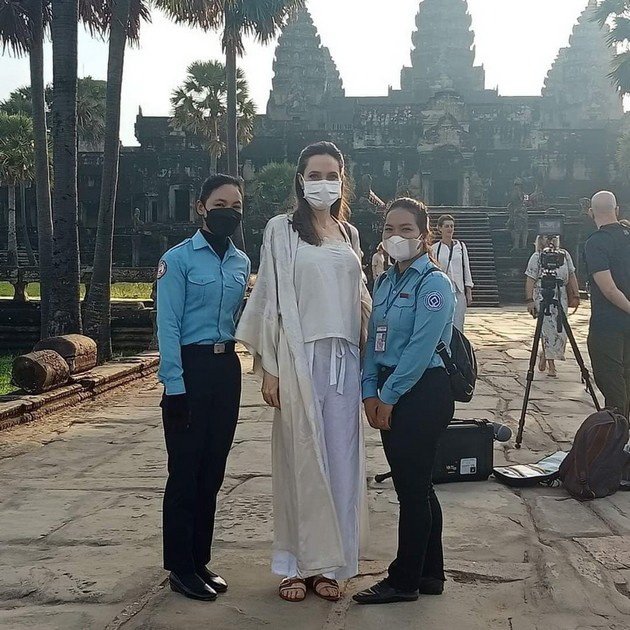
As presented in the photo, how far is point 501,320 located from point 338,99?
32230 mm

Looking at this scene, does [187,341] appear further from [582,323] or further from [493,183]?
[493,183]

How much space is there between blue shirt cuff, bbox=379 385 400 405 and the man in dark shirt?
2.29 m

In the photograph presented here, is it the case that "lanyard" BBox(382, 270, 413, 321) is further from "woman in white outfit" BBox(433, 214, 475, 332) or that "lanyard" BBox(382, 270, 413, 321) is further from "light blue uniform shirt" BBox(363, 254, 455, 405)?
"woman in white outfit" BBox(433, 214, 475, 332)

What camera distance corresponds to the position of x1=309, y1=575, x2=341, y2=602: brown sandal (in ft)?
10.4

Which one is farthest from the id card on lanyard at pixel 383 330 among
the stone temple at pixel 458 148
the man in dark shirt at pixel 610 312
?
the stone temple at pixel 458 148

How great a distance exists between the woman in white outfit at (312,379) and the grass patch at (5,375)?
590cm

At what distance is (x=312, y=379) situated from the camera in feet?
10.3

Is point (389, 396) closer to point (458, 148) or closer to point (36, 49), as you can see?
point (36, 49)

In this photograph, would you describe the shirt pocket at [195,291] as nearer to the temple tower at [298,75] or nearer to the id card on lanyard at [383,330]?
the id card on lanyard at [383,330]

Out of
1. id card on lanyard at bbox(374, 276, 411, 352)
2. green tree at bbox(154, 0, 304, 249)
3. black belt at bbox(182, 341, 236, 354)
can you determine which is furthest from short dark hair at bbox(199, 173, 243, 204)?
green tree at bbox(154, 0, 304, 249)

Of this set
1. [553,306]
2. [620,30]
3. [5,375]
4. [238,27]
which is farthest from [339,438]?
[620,30]

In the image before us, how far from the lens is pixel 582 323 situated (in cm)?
1502

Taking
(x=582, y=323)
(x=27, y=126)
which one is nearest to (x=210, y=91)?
(x=27, y=126)

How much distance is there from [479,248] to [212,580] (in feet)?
75.5
